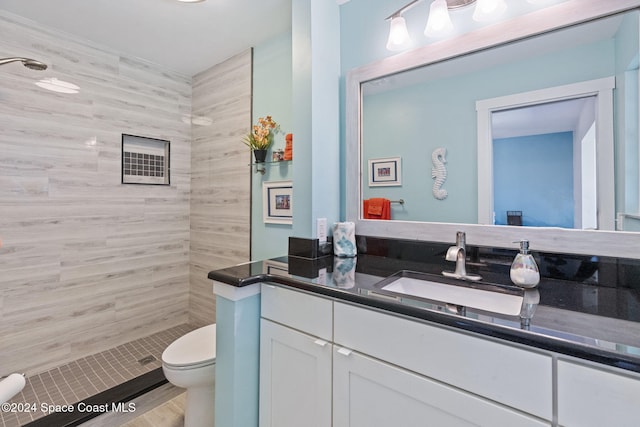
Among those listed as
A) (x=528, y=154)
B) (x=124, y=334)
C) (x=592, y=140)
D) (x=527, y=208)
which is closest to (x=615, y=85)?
(x=592, y=140)

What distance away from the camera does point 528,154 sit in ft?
3.90

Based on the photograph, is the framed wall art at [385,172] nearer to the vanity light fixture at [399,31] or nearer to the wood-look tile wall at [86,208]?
the vanity light fixture at [399,31]

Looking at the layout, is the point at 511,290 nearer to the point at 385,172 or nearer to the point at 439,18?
the point at 385,172

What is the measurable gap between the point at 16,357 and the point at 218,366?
1.65 meters

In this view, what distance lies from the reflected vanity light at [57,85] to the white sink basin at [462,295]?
253 centimetres

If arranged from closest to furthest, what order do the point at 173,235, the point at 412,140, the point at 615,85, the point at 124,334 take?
the point at 615,85
the point at 412,140
the point at 124,334
the point at 173,235

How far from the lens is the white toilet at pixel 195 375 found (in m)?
1.42

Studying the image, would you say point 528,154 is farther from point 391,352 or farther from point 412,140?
point 391,352

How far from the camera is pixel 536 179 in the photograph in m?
1.17

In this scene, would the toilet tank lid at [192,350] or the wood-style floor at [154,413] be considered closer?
the toilet tank lid at [192,350]

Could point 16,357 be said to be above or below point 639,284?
below

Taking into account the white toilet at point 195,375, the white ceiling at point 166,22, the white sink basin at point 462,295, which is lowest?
the white toilet at point 195,375

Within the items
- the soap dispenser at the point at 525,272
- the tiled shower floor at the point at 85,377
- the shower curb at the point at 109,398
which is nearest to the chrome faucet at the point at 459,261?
the soap dispenser at the point at 525,272

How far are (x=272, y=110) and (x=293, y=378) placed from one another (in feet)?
5.67
